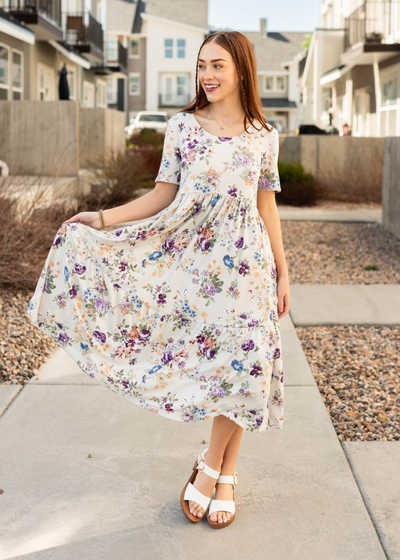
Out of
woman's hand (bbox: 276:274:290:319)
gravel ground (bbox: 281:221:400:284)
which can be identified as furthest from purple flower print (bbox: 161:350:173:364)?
gravel ground (bbox: 281:221:400:284)

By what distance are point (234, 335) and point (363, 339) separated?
8.85 feet

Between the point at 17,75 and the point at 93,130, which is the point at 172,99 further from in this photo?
the point at 93,130

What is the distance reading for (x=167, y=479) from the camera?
2916 millimetres

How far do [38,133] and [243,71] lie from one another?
31.6ft

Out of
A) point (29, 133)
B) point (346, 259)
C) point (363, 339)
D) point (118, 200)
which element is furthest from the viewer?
point (29, 133)

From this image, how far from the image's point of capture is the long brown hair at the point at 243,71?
101 inches

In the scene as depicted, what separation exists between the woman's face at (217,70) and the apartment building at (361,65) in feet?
58.9

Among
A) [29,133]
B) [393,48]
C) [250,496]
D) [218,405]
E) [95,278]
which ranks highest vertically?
[393,48]

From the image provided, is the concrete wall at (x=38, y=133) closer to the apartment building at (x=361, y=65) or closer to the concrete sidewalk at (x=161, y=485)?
the concrete sidewalk at (x=161, y=485)

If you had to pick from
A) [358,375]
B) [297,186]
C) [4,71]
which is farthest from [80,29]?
[358,375]

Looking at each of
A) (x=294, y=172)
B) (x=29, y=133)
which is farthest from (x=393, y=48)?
(x=29, y=133)

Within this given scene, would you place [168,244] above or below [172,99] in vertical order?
below

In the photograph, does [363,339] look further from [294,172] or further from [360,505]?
[294,172]

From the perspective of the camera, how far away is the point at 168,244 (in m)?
2.64
